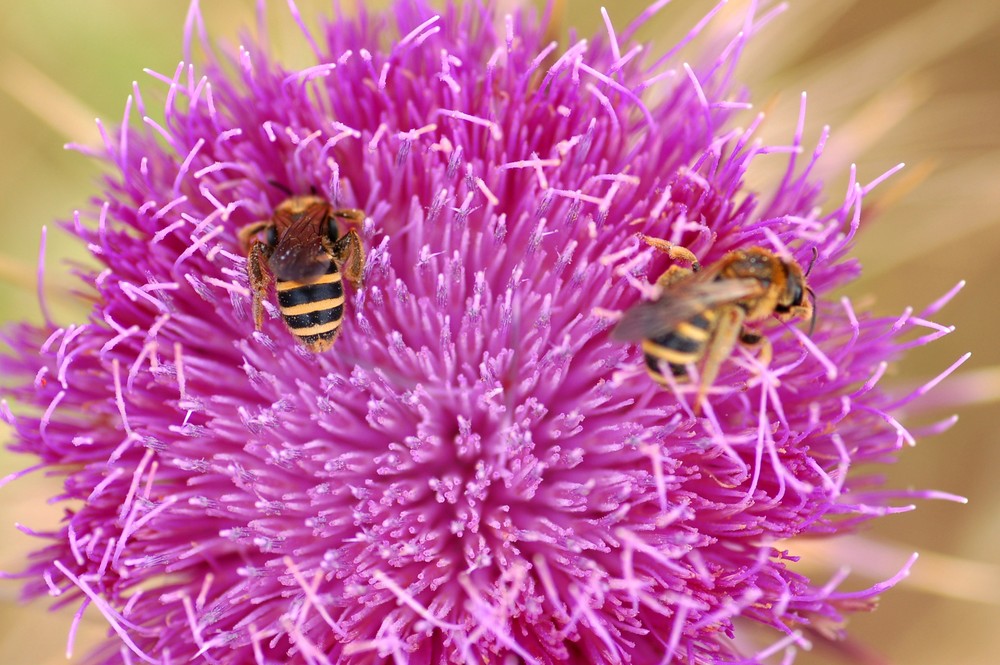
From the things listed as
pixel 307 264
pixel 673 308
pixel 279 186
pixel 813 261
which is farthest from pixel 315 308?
pixel 813 261

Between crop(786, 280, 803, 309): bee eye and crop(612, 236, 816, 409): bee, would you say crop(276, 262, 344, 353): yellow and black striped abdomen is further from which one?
crop(786, 280, 803, 309): bee eye

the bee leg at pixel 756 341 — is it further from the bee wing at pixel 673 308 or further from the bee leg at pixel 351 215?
the bee leg at pixel 351 215

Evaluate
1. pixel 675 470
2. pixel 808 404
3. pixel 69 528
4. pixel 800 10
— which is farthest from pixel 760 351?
pixel 800 10

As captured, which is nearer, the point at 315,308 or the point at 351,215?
the point at 315,308

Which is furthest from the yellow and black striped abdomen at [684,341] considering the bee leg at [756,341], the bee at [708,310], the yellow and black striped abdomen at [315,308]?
the yellow and black striped abdomen at [315,308]

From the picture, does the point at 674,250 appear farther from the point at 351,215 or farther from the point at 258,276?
the point at 258,276

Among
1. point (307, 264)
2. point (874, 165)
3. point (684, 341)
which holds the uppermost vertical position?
point (307, 264)
